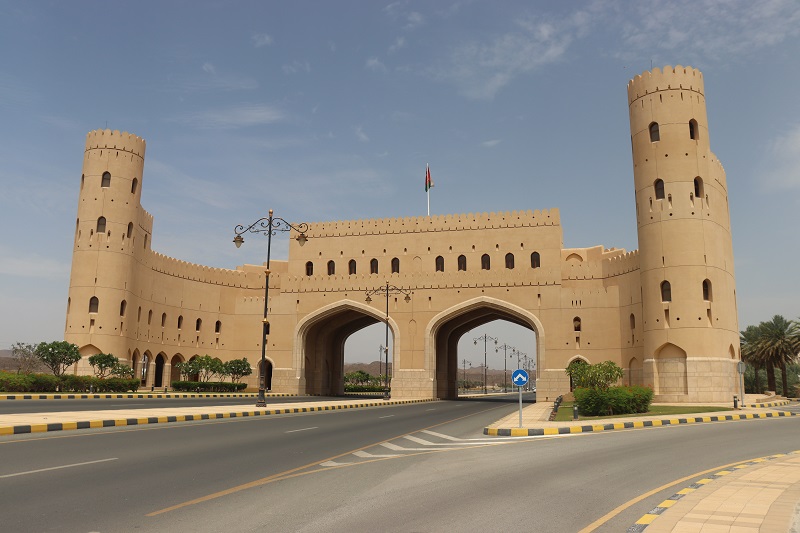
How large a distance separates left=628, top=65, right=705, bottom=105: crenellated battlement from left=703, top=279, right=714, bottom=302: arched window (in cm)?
1200

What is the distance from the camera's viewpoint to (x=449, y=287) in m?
48.3

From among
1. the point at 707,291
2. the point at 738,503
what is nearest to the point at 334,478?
the point at 738,503

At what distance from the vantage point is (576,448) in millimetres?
12484

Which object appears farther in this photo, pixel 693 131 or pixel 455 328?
pixel 455 328

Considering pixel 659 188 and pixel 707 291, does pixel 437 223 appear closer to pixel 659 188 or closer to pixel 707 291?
pixel 659 188

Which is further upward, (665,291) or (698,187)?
(698,187)

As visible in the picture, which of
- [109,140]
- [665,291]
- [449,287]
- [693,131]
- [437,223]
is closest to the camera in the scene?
[665,291]

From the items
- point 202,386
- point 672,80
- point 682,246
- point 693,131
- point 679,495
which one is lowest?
point 679,495

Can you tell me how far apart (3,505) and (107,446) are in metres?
4.95

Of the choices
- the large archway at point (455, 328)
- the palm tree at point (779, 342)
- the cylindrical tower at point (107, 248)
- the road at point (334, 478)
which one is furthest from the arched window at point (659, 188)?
the cylindrical tower at point (107, 248)

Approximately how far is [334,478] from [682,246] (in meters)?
34.9

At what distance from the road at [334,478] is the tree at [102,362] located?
29646 mm

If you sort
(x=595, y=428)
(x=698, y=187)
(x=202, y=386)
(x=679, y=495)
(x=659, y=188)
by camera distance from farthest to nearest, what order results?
1. (x=202, y=386)
2. (x=659, y=188)
3. (x=698, y=187)
4. (x=595, y=428)
5. (x=679, y=495)

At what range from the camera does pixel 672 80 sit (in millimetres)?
40500
